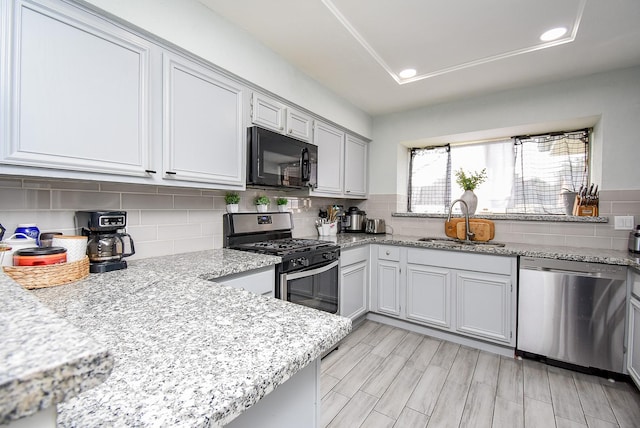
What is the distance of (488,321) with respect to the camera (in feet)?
7.74

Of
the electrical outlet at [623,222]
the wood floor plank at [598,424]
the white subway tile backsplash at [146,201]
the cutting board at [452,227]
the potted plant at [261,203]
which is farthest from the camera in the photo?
the cutting board at [452,227]

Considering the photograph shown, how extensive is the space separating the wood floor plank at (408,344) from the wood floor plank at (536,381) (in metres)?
0.77

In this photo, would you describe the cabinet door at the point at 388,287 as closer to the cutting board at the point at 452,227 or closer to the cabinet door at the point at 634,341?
the cutting board at the point at 452,227

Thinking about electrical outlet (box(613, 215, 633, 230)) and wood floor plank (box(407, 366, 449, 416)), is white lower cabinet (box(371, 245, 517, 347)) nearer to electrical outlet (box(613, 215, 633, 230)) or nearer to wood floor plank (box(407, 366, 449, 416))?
wood floor plank (box(407, 366, 449, 416))

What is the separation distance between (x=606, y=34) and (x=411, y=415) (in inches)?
108

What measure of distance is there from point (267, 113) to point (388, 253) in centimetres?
175

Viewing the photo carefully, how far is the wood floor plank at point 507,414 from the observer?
5.15ft

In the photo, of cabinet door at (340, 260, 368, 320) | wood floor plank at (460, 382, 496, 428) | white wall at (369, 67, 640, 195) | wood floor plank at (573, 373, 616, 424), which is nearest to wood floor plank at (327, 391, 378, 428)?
wood floor plank at (460, 382, 496, 428)

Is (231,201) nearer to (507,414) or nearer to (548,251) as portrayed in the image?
(507,414)

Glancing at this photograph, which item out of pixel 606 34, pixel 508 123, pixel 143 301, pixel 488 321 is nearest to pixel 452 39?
pixel 606 34

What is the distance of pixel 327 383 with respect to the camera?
1.92 m

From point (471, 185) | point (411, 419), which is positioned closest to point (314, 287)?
point (411, 419)

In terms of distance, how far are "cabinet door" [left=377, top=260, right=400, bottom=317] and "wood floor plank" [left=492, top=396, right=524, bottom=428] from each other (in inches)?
44.9

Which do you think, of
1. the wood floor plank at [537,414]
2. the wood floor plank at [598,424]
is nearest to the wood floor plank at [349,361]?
the wood floor plank at [537,414]
